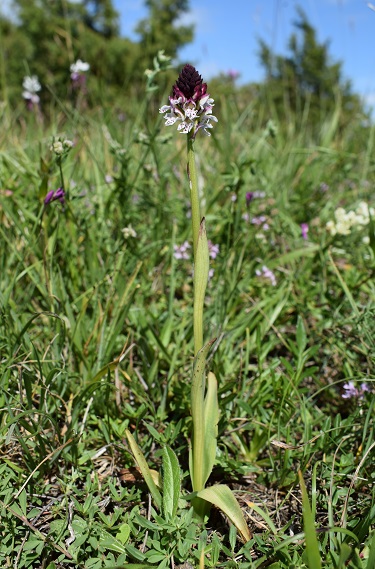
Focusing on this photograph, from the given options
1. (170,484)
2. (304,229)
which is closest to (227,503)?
(170,484)

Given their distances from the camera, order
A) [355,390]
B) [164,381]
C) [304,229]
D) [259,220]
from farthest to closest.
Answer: [259,220] → [304,229] → [164,381] → [355,390]

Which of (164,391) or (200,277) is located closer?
(200,277)

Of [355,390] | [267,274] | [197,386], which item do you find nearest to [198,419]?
[197,386]

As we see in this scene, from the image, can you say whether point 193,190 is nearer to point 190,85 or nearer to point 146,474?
point 190,85

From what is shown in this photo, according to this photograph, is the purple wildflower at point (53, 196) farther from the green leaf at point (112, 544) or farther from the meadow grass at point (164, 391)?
the green leaf at point (112, 544)

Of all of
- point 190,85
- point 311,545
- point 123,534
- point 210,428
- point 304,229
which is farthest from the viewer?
point 304,229

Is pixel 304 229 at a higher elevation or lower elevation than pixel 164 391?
higher

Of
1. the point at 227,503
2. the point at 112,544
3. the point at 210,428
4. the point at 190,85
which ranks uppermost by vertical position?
the point at 190,85
